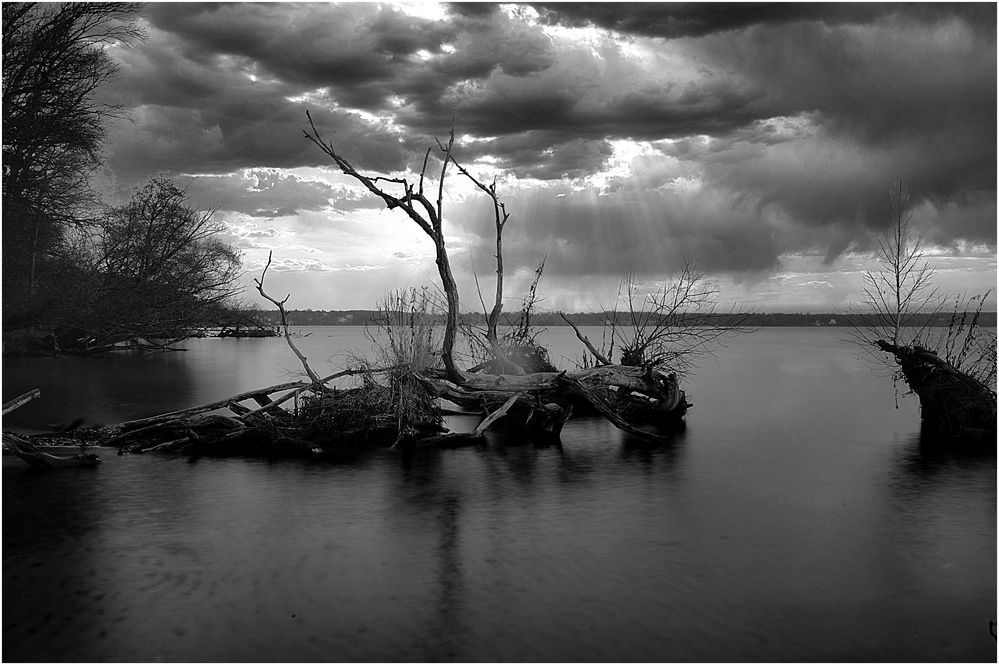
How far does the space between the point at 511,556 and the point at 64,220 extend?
22836mm

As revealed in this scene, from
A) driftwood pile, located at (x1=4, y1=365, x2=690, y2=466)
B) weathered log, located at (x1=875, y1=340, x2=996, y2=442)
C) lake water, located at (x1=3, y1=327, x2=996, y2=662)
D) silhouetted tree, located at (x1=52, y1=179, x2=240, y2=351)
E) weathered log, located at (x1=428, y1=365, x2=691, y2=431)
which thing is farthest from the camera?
silhouetted tree, located at (x1=52, y1=179, x2=240, y2=351)

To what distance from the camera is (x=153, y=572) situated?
29.6 ft

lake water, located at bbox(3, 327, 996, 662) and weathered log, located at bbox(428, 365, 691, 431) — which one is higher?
weathered log, located at bbox(428, 365, 691, 431)

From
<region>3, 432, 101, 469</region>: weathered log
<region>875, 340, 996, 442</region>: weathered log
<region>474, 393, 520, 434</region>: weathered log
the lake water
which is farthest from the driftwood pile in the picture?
<region>875, 340, 996, 442</region>: weathered log

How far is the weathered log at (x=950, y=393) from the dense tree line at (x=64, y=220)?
2433cm

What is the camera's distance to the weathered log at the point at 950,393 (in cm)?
1764

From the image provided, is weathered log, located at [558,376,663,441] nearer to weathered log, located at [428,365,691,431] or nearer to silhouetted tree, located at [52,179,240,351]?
weathered log, located at [428,365,691,431]

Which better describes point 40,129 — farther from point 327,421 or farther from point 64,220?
point 327,421

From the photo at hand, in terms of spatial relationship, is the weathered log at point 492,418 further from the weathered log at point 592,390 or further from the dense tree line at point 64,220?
the dense tree line at point 64,220

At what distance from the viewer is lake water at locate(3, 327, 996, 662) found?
7234mm

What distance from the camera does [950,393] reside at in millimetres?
18250

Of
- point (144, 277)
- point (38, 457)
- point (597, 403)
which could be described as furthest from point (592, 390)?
point (144, 277)

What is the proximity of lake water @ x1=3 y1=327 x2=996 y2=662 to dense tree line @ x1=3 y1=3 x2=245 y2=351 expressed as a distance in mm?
12455

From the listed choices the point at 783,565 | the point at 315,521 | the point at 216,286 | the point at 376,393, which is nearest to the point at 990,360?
the point at 783,565
